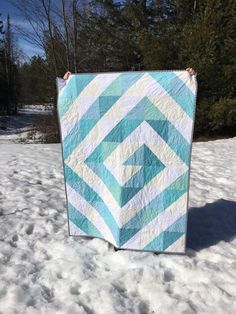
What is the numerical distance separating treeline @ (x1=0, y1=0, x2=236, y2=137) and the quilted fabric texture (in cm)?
1019

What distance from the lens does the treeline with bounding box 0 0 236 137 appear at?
13062 mm

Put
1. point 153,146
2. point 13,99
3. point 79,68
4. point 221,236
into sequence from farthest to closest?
point 13,99 < point 79,68 < point 221,236 < point 153,146

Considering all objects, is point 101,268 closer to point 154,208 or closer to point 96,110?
point 154,208

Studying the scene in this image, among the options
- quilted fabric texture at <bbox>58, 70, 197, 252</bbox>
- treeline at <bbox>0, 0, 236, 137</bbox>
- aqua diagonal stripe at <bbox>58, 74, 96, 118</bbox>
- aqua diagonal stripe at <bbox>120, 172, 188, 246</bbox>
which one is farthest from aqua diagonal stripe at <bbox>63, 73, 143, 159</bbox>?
treeline at <bbox>0, 0, 236, 137</bbox>

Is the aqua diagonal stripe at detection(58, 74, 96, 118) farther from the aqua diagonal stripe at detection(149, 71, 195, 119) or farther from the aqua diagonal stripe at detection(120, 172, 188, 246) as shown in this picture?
the aqua diagonal stripe at detection(120, 172, 188, 246)

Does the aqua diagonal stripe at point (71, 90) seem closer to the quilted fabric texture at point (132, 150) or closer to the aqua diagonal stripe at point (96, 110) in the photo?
the quilted fabric texture at point (132, 150)

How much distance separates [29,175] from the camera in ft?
20.1

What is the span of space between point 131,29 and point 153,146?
14817 millimetres

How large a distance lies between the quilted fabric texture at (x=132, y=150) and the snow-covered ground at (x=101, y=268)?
0.27 m

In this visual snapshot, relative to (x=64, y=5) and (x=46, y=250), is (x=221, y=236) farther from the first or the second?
(x=64, y=5)

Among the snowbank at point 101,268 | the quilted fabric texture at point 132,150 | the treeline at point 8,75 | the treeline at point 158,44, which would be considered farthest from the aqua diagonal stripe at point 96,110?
the treeline at point 8,75

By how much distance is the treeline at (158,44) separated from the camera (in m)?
13.1

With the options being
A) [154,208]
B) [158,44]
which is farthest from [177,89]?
[158,44]

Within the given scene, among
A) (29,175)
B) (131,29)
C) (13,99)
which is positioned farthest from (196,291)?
(13,99)
